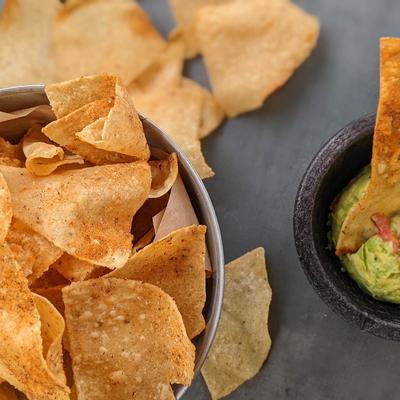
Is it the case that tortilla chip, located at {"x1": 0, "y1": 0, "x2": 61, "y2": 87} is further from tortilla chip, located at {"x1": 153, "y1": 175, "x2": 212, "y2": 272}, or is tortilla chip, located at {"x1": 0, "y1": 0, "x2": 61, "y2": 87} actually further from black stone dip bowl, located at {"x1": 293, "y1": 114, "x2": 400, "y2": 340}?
black stone dip bowl, located at {"x1": 293, "y1": 114, "x2": 400, "y2": 340}

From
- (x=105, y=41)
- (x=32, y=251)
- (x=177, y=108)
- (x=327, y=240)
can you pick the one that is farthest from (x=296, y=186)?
(x=32, y=251)

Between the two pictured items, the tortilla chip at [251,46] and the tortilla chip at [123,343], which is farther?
the tortilla chip at [251,46]

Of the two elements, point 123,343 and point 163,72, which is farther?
point 163,72

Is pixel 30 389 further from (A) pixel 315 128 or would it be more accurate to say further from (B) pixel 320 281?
(A) pixel 315 128

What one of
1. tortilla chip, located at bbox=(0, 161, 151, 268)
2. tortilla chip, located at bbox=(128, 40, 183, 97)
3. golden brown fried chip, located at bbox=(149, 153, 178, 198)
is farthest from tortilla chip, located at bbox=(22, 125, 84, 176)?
tortilla chip, located at bbox=(128, 40, 183, 97)

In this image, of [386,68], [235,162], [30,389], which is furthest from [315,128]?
[30,389]

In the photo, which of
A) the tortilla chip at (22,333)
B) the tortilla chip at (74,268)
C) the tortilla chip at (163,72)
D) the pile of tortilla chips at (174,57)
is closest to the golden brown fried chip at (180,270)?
the tortilla chip at (74,268)

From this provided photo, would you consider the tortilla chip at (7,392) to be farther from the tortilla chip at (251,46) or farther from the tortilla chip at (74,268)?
the tortilla chip at (251,46)

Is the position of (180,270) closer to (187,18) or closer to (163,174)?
(163,174)
